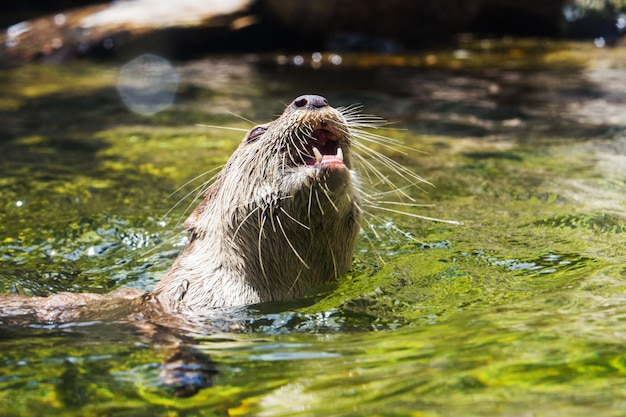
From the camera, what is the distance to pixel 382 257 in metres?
5.22

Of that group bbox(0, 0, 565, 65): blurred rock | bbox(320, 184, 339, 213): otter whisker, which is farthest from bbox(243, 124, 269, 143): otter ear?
bbox(0, 0, 565, 65): blurred rock

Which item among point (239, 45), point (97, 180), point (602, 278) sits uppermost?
point (239, 45)

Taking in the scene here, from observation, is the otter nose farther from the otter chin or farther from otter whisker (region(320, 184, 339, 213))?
otter whisker (region(320, 184, 339, 213))

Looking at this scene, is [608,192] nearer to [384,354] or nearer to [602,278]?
[602,278]

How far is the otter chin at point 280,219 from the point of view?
4027mm

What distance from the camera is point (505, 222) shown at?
18.8 ft

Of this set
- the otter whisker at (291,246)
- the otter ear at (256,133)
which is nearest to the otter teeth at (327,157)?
the otter whisker at (291,246)

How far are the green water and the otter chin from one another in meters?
0.18

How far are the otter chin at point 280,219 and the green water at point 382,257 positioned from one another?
6.9 inches

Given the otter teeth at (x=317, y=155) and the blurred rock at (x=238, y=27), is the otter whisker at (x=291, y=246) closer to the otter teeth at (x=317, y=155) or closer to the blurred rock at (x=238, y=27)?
the otter teeth at (x=317, y=155)

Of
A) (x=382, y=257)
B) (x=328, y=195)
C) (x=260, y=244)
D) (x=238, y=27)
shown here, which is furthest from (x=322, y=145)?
(x=238, y=27)

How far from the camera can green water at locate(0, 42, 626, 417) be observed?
298cm

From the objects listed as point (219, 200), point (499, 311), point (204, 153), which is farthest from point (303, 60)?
point (499, 311)

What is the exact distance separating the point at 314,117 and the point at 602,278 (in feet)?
5.51
